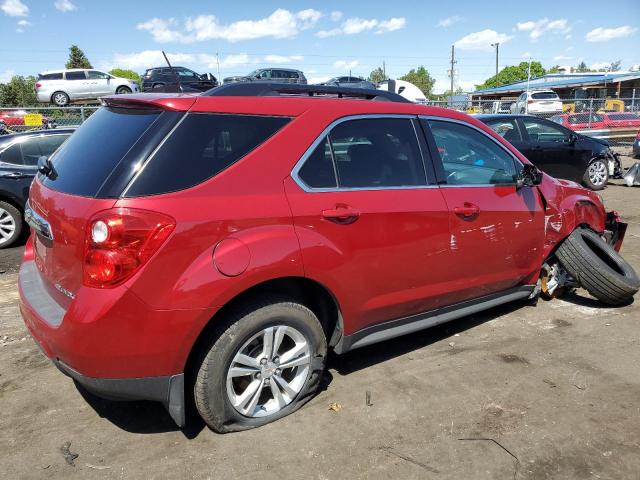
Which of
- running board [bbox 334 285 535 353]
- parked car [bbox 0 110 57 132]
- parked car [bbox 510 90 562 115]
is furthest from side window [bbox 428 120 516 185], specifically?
parked car [bbox 510 90 562 115]

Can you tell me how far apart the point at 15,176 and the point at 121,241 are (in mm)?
5659

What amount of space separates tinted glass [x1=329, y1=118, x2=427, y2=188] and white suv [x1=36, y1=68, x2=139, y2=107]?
20.8 metres

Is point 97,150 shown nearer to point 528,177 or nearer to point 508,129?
point 528,177

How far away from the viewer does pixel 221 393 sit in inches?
103

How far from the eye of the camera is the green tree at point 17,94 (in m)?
45.5

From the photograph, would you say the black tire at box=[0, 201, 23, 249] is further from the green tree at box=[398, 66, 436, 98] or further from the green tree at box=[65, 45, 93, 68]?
the green tree at box=[398, 66, 436, 98]

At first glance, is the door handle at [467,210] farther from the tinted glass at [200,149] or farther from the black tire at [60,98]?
the black tire at [60,98]

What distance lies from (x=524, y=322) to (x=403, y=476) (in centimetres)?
235

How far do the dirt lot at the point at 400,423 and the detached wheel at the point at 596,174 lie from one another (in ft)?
27.6

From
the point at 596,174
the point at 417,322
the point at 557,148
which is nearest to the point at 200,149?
the point at 417,322

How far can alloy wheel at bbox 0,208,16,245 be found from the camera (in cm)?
692

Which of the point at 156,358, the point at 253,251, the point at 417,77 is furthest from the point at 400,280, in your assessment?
the point at 417,77

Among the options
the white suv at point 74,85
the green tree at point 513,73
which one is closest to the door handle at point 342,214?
the white suv at point 74,85

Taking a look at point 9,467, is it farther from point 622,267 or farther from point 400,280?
point 622,267
